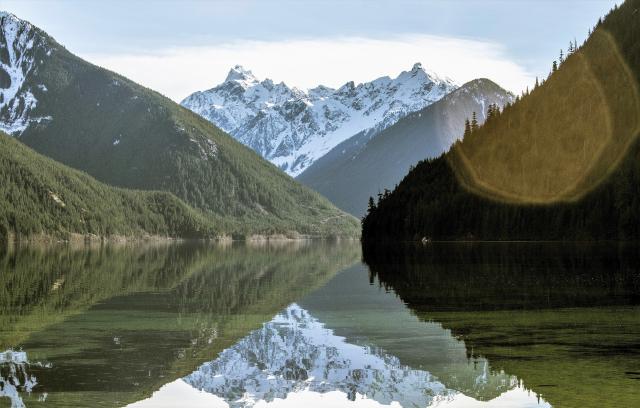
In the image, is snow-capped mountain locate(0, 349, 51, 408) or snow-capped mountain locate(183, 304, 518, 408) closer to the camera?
snow-capped mountain locate(0, 349, 51, 408)

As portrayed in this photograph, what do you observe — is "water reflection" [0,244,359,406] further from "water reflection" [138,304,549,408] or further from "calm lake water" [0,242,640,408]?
"water reflection" [138,304,549,408]

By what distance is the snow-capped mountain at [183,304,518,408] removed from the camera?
113 feet

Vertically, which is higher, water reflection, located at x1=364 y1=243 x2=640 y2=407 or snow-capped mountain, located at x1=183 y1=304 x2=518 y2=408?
water reflection, located at x1=364 y1=243 x2=640 y2=407

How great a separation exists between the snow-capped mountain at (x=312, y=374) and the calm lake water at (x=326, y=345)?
84 mm

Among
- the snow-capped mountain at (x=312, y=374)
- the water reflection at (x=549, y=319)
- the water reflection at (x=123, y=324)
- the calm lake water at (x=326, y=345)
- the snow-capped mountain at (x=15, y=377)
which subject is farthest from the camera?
the water reflection at (x=123, y=324)

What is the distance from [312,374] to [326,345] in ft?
24.0

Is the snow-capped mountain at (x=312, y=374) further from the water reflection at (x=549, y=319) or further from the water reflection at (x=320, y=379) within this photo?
the water reflection at (x=549, y=319)

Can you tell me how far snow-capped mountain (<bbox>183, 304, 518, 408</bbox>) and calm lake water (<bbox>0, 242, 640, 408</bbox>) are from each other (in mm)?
84

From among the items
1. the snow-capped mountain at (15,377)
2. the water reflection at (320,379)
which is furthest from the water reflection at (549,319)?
the snow-capped mountain at (15,377)

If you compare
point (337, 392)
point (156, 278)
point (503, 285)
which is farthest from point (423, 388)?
point (156, 278)

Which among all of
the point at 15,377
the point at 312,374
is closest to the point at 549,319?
the point at 312,374

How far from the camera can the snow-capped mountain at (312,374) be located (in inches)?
1361

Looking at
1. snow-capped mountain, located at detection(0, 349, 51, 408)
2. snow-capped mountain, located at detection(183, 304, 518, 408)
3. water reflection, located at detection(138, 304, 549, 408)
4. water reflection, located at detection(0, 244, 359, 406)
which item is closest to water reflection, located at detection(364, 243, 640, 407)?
water reflection, located at detection(138, 304, 549, 408)

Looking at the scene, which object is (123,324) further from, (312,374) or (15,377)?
(312,374)
